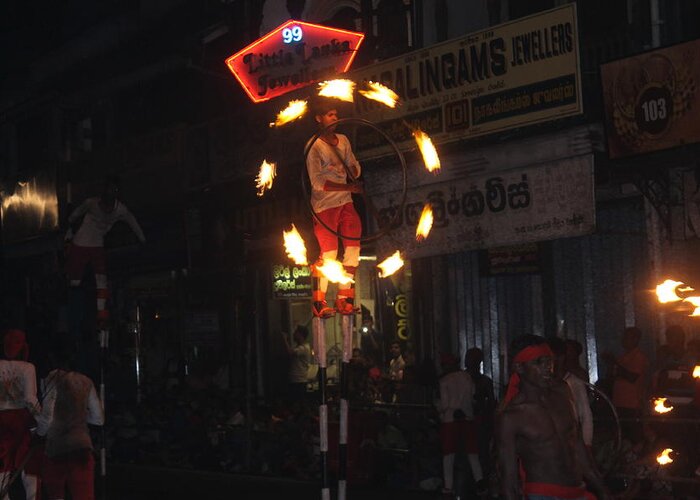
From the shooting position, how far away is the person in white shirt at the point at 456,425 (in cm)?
1339

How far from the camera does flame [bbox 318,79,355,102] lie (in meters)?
10.5

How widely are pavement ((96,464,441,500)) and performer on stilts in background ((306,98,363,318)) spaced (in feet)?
14.2

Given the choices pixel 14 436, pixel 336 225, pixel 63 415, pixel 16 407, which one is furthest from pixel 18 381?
pixel 336 225


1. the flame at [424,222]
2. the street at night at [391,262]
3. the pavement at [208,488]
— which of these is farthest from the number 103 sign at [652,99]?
the pavement at [208,488]

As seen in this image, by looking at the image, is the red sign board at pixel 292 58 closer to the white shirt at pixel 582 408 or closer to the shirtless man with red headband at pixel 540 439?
the white shirt at pixel 582 408

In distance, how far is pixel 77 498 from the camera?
35.9 ft

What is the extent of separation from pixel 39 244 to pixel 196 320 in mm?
6756

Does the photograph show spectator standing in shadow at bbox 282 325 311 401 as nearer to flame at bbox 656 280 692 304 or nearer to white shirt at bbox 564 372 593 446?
flame at bbox 656 280 692 304

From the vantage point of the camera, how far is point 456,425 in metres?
13.4

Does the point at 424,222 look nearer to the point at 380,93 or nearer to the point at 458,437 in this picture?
the point at 380,93

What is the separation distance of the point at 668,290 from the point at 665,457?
3259 mm

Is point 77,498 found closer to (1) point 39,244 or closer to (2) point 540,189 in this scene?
(2) point 540,189

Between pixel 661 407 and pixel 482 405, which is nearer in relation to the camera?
pixel 661 407

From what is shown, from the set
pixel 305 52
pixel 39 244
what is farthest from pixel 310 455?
pixel 39 244
